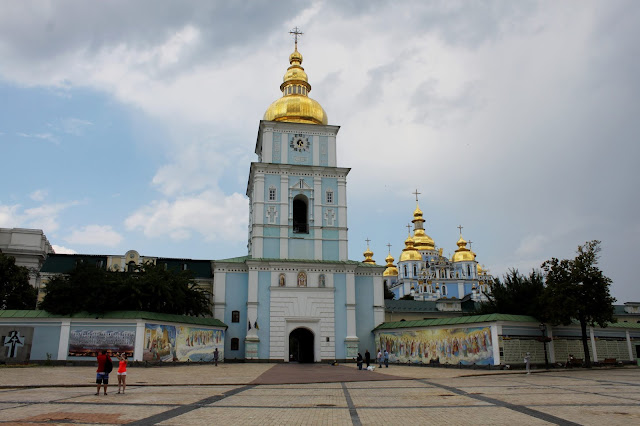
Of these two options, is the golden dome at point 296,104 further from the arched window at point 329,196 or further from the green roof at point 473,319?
the green roof at point 473,319

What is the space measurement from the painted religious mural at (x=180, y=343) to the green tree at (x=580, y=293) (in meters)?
21.3

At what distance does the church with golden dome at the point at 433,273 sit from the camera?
93250 mm

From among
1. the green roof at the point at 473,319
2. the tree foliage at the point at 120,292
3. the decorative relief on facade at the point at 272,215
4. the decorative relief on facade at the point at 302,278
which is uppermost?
the decorative relief on facade at the point at 272,215

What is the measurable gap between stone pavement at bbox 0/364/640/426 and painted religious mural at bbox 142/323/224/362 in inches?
335

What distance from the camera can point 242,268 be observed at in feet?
129

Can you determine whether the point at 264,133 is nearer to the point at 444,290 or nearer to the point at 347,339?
the point at 347,339

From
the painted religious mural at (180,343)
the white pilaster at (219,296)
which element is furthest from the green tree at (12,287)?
the white pilaster at (219,296)

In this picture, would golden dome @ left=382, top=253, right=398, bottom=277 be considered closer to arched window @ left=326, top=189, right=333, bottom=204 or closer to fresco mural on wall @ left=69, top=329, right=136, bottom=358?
arched window @ left=326, top=189, right=333, bottom=204

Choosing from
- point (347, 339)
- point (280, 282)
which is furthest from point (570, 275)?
point (280, 282)

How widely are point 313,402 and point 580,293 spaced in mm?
22615

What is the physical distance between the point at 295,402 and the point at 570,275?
23330 millimetres

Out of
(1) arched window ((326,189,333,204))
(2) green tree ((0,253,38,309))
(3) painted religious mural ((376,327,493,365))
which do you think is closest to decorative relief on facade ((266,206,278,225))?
(1) arched window ((326,189,333,204))

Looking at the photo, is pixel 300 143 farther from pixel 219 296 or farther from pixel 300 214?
pixel 219 296

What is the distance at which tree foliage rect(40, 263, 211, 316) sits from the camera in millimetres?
29578
